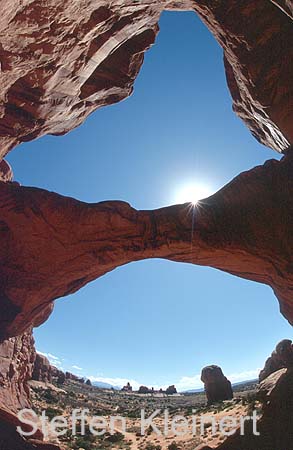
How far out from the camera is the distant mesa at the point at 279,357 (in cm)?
3062

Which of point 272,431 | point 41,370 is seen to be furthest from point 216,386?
point 272,431

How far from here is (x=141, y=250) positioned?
45.5 ft

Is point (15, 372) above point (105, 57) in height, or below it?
below

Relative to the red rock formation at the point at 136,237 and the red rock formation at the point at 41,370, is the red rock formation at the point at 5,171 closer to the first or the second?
the red rock formation at the point at 136,237

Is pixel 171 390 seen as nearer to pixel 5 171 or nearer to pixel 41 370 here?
pixel 41 370

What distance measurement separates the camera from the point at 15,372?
17.2 m

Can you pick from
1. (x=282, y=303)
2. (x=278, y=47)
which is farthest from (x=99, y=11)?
(x=282, y=303)

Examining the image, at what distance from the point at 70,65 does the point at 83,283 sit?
10801 millimetres

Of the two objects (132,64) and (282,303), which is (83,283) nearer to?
(282,303)

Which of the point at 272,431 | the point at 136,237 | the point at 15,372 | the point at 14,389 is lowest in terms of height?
the point at 272,431

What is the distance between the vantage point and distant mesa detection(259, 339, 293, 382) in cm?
3062

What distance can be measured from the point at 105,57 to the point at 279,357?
3345cm

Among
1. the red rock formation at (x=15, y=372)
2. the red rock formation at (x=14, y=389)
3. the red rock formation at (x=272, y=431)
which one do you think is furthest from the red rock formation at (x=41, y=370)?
the red rock formation at (x=272, y=431)

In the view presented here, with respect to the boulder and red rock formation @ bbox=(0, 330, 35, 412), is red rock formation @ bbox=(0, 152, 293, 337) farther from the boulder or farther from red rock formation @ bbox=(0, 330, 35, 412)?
the boulder
